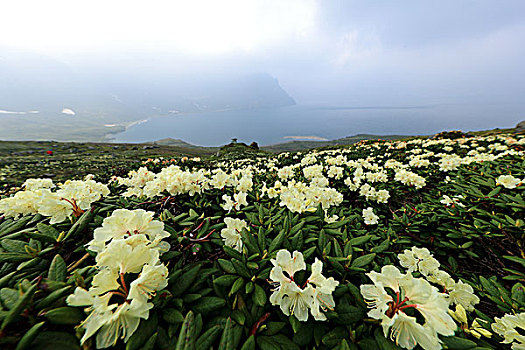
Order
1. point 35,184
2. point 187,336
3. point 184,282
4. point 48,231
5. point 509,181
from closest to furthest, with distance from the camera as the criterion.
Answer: point 187,336, point 184,282, point 48,231, point 35,184, point 509,181

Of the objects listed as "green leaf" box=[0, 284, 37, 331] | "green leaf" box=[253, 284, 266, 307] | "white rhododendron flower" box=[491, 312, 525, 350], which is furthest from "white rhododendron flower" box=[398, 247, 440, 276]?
"green leaf" box=[0, 284, 37, 331]

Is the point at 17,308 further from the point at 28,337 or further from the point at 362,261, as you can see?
the point at 362,261

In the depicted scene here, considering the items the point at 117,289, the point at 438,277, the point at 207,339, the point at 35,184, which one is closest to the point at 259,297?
the point at 207,339

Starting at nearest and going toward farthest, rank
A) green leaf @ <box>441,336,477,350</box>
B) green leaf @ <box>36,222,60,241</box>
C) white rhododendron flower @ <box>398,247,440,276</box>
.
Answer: green leaf @ <box>441,336,477,350</box>
green leaf @ <box>36,222,60,241</box>
white rhododendron flower @ <box>398,247,440,276</box>

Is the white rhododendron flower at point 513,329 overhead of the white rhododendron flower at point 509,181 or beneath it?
beneath

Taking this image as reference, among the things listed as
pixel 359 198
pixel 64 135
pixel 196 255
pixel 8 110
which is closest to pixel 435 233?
pixel 359 198

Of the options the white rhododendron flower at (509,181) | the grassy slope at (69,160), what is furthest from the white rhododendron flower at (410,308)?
the grassy slope at (69,160)

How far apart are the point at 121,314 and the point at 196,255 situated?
2.05 ft

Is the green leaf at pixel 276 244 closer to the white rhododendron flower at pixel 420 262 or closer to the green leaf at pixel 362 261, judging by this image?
the green leaf at pixel 362 261

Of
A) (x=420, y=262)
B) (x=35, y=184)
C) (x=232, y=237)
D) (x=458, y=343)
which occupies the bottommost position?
(x=420, y=262)

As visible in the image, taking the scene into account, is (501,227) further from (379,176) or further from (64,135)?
(64,135)

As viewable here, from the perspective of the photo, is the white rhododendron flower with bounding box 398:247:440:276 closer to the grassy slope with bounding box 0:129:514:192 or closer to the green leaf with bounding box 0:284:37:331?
the green leaf with bounding box 0:284:37:331

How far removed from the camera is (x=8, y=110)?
552ft

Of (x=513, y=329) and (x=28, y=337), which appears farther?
(x=513, y=329)
